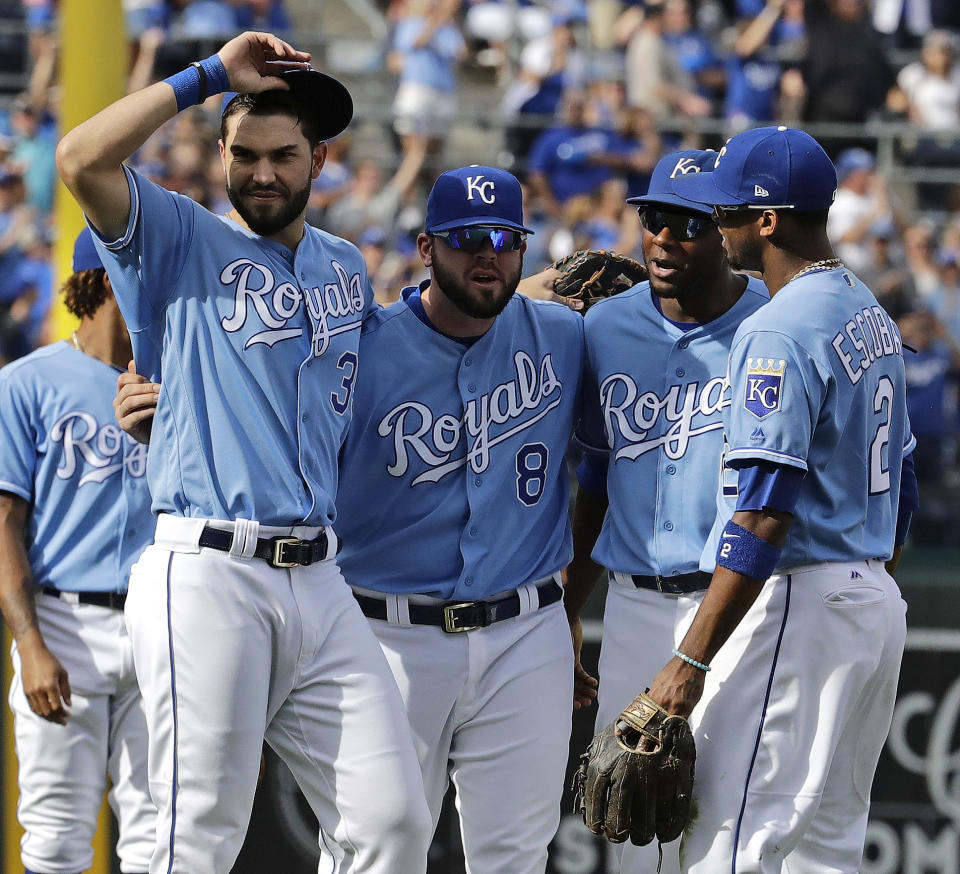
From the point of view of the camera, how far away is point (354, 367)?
13.0 feet

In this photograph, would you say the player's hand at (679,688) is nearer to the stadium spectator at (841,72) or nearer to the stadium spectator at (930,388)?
the stadium spectator at (930,388)

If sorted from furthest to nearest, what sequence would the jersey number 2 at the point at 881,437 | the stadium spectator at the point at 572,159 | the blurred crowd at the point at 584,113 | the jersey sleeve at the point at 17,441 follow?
the stadium spectator at the point at 572,159 → the blurred crowd at the point at 584,113 → the jersey sleeve at the point at 17,441 → the jersey number 2 at the point at 881,437

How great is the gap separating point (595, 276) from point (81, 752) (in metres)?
2.19

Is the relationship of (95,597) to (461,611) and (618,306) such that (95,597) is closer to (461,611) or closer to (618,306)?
(461,611)

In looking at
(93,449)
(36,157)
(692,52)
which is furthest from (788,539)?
(692,52)

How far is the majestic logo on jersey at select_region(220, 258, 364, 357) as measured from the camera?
3684 mm

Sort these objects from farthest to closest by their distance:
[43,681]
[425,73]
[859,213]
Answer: [425,73], [859,213], [43,681]

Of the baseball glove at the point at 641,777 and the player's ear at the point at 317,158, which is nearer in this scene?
the baseball glove at the point at 641,777

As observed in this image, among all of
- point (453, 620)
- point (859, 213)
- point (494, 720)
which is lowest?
point (494, 720)

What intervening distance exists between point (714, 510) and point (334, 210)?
7.21 m

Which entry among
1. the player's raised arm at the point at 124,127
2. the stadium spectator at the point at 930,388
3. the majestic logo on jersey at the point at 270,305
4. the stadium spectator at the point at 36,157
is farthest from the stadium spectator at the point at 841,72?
the player's raised arm at the point at 124,127

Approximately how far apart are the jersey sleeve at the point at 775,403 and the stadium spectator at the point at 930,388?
512cm

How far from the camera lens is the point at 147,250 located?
3621 mm

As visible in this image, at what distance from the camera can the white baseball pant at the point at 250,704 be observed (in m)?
3.58
